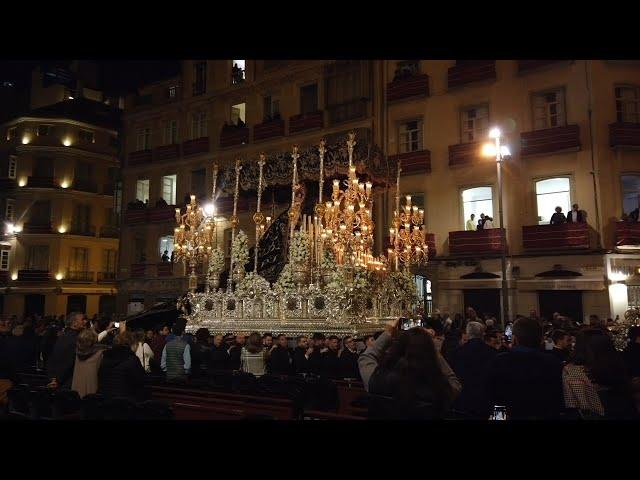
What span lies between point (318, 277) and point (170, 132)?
23.1 m

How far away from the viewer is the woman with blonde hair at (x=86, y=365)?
261 inches

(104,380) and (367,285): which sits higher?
(367,285)

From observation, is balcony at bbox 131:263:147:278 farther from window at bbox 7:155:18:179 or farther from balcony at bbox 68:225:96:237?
window at bbox 7:155:18:179

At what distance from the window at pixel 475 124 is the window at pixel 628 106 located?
204 inches

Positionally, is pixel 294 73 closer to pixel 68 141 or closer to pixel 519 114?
pixel 519 114

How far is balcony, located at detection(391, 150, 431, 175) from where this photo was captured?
80.3 feet

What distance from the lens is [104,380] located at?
20.0 ft

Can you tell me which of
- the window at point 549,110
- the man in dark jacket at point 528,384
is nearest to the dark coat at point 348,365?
the man in dark jacket at point 528,384

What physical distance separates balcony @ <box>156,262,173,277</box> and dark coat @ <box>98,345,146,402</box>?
25.9 m

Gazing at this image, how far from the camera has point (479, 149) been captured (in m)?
23.0

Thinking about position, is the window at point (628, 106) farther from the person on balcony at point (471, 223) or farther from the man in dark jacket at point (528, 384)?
the man in dark jacket at point (528, 384)

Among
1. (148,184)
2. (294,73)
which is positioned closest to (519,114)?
(294,73)

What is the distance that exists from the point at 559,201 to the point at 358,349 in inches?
561


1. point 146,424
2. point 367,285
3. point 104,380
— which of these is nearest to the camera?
point 146,424
